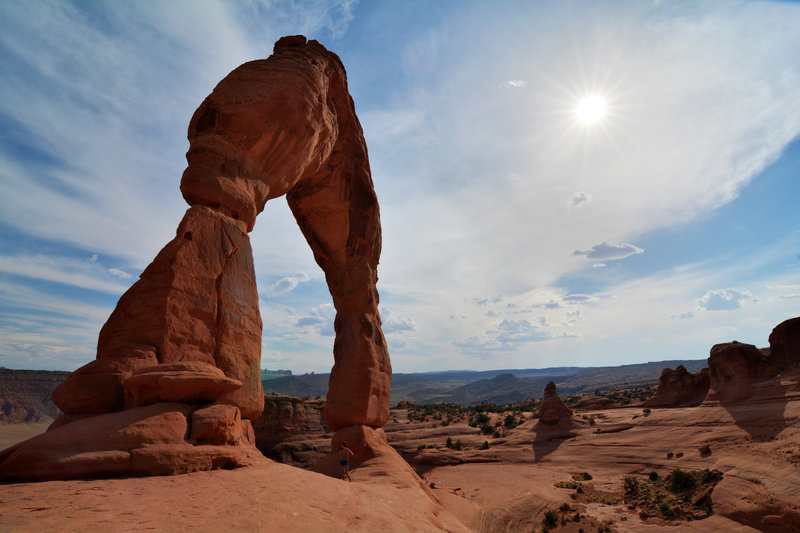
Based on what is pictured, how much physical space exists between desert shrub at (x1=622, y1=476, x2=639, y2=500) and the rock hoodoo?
39.1 ft

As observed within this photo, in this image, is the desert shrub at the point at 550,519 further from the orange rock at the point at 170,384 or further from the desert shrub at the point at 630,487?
the orange rock at the point at 170,384

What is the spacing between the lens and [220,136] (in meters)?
9.14

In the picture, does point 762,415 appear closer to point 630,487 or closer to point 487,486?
point 630,487

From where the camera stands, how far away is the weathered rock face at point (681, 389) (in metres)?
29.4

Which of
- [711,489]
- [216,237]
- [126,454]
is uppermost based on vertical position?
[216,237]

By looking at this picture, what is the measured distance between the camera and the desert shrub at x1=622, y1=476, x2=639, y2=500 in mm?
16984

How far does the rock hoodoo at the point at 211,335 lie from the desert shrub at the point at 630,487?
11.9 m

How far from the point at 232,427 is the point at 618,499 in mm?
17801

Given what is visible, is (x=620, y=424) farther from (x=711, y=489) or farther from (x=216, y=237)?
(x=216, y=237)

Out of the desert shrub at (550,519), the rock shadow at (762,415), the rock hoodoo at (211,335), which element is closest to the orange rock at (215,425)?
the rock hoodoo at (211,335)

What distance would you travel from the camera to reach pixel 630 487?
17531 millimetres

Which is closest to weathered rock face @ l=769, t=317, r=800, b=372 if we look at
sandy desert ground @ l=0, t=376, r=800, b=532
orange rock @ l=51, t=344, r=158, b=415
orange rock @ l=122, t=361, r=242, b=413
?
sandy desert ground @ l=0, t=376, r=800, b=532

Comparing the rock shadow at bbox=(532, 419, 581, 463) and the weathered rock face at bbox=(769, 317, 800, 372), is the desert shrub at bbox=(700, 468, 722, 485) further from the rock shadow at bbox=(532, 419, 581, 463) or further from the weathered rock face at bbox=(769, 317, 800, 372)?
the rock shadow at bbox=(532, 419, 581, 463)

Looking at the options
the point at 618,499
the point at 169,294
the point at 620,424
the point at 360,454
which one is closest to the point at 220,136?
the point at 169,294
